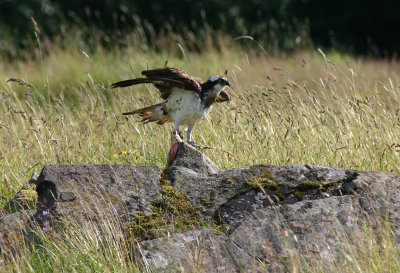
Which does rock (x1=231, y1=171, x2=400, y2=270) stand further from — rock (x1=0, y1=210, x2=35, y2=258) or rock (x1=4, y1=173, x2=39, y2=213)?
rock (x1=4, y1=173, x2=39, y2=213)

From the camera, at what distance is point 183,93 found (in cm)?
629

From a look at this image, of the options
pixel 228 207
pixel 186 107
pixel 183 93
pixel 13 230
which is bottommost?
pixel 228 207

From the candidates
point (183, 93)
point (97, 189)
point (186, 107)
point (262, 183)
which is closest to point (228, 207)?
point (262, 183)

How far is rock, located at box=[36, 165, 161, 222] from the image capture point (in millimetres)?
4359

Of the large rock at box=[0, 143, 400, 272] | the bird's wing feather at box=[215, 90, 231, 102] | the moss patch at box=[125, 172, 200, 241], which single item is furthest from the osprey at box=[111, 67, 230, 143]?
the moss patch at box=[125, 172, 200, 241]

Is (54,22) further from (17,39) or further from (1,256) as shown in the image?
(1,256)

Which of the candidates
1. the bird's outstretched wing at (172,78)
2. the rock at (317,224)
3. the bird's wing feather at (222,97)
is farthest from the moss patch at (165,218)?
the bird's wing feather at (222,97)

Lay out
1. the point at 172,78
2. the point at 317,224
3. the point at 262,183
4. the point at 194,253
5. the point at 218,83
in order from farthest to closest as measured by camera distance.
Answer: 1. the point at 218,83
2. the point at 172,78
3. the point at 262,183
4. the point at 317,224
5. the point at 194,253

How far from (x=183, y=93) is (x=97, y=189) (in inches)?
88.2

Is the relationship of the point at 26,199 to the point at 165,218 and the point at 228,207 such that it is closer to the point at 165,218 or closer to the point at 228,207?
the point at 165,218

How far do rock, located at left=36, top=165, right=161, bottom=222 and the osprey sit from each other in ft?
4.82

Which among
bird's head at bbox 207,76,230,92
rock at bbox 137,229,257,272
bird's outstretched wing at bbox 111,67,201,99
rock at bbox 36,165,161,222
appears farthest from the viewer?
bird's head at bbox 207,76,230,92

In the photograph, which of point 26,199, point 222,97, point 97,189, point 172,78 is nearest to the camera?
point 97,189

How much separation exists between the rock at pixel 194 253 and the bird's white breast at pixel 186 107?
2222 millimetres
